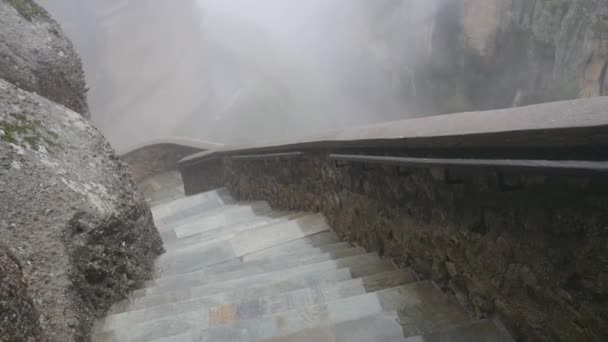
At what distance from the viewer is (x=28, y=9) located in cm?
382

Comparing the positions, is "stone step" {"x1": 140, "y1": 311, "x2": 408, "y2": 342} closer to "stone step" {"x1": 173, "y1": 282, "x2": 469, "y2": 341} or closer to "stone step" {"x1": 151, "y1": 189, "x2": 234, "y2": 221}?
"stone step" {"x1": 173, "y1": 282, "x2": 469, "y2": 341}

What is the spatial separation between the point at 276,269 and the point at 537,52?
438 inches

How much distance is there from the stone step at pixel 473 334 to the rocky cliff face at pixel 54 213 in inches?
54.5

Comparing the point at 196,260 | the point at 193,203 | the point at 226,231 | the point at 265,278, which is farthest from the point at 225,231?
the point at 193,203

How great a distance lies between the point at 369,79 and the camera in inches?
802

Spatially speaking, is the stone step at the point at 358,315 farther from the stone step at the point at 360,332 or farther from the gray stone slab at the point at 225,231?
the gray stone slab at the point at 225,231

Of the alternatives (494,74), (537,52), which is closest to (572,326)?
(537,52)

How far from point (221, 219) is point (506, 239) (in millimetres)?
3765

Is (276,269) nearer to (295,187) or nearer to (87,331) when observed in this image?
(87,331)

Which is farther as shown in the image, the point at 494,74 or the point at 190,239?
the point at 494,74

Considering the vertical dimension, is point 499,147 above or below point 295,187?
above

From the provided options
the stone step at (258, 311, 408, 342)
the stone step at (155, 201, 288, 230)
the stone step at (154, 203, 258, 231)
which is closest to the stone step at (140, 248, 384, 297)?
the stone step at (258, 311, 408, 342)

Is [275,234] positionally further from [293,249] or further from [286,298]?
[286,298]

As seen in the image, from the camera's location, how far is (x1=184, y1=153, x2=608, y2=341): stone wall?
1153 millimetres
